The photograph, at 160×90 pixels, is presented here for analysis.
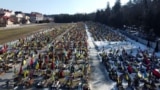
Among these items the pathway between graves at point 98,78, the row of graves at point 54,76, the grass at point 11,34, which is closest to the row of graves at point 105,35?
the grass at point 11,34

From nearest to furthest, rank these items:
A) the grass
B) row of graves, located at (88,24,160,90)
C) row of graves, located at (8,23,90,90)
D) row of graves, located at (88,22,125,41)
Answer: row of graves, located at (8,23,90,90) → row of graves, located at (88,24,160,90) → the grass → row of graves, located at (88,22,125,41)

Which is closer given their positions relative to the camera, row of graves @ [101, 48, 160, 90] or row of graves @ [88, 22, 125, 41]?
row of graves @ [101, 48, 160, 90]

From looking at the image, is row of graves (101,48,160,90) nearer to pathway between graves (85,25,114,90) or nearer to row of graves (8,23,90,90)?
pathway between graves (85,25,114,90)

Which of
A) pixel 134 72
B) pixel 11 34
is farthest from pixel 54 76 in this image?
pixel 11 34

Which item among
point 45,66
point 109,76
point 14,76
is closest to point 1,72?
point 14,76

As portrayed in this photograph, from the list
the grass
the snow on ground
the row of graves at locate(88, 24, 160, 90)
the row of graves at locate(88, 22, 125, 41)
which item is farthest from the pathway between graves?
the row of graves at locate(88, 22, 125, 41)

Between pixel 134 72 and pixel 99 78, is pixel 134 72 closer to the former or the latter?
pixel 134 72

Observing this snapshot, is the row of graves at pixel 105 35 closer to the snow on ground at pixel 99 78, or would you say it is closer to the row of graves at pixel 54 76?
the snow on ground at pixel 99 78

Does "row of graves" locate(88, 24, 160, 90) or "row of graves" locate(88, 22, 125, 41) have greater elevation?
"row of graves" locate(88, 24, 160, 90)

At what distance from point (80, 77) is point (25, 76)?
20.7 ft

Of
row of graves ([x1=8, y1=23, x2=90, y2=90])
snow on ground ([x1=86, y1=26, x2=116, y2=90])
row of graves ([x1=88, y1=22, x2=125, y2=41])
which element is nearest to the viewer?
row of graves ([x1=8, y1=23, x2=90, y2=90])

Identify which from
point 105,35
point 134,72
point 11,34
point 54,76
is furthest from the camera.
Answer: point 105,35

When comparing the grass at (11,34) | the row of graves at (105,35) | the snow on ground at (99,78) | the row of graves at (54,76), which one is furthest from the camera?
the row of graves at (105,35)

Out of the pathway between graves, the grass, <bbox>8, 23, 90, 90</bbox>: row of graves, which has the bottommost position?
the grass
